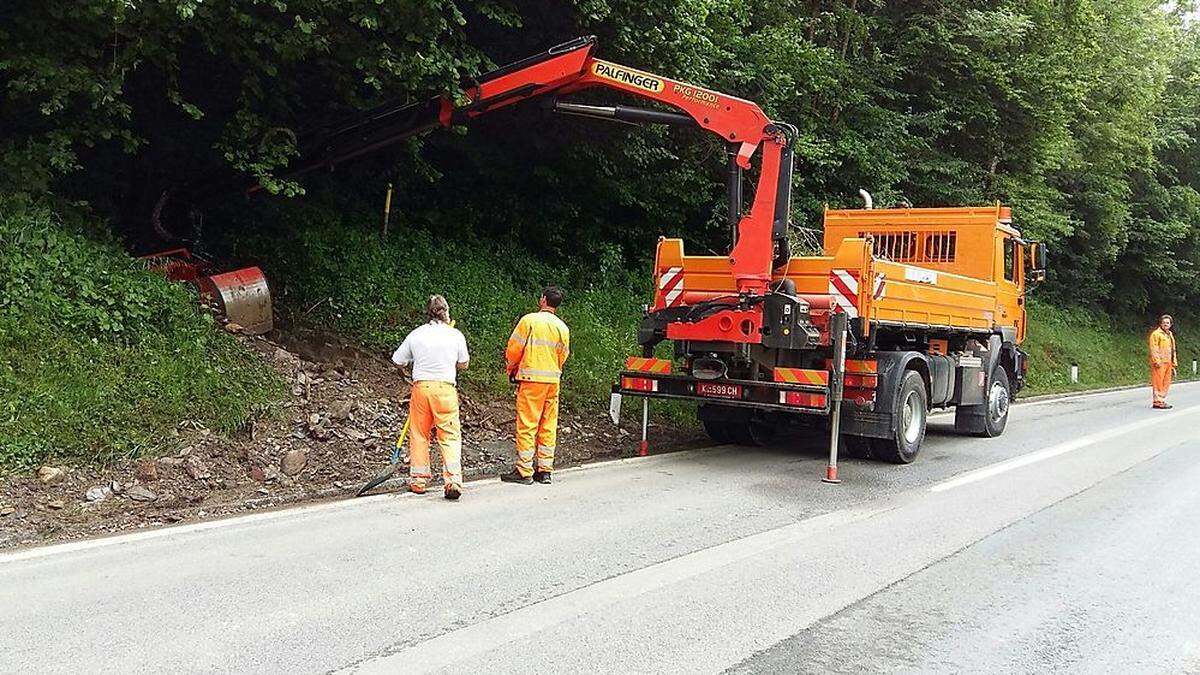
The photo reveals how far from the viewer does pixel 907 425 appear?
9758mm

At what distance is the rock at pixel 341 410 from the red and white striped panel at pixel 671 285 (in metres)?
3.47

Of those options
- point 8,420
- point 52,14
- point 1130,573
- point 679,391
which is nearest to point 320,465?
point 8,420

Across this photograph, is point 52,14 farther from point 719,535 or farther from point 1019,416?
point 1019,416

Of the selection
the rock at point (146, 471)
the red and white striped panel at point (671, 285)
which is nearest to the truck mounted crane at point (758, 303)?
the red and white striped panel at point (671, 285)

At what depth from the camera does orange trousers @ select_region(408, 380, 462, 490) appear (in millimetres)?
7160

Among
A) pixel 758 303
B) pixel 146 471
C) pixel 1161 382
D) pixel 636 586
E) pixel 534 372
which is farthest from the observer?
pixel 1161 382

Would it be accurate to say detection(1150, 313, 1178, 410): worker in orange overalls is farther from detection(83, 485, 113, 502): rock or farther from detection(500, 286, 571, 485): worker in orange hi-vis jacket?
detection(83, 485, 113, 502): rock

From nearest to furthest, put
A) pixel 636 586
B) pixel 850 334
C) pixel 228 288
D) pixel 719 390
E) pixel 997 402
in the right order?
pixel 636 586 → pixel 850 334 → pixel 719 390 → pixel 228 288 → pixel 997 402

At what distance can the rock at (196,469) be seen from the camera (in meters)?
7.40

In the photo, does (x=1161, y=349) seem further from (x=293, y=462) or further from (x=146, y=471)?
(x=146, y=471)

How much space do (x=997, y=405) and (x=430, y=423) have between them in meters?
8.77

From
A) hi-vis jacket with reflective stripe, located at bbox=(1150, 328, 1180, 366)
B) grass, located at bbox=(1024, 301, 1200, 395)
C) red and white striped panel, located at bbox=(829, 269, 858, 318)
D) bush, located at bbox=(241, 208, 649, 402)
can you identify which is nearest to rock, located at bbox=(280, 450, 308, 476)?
bush, located at bbox=(241, 208, 649, 402)

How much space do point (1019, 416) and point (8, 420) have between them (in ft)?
48.0

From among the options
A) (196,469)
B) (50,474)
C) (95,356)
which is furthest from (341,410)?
(50,474)
